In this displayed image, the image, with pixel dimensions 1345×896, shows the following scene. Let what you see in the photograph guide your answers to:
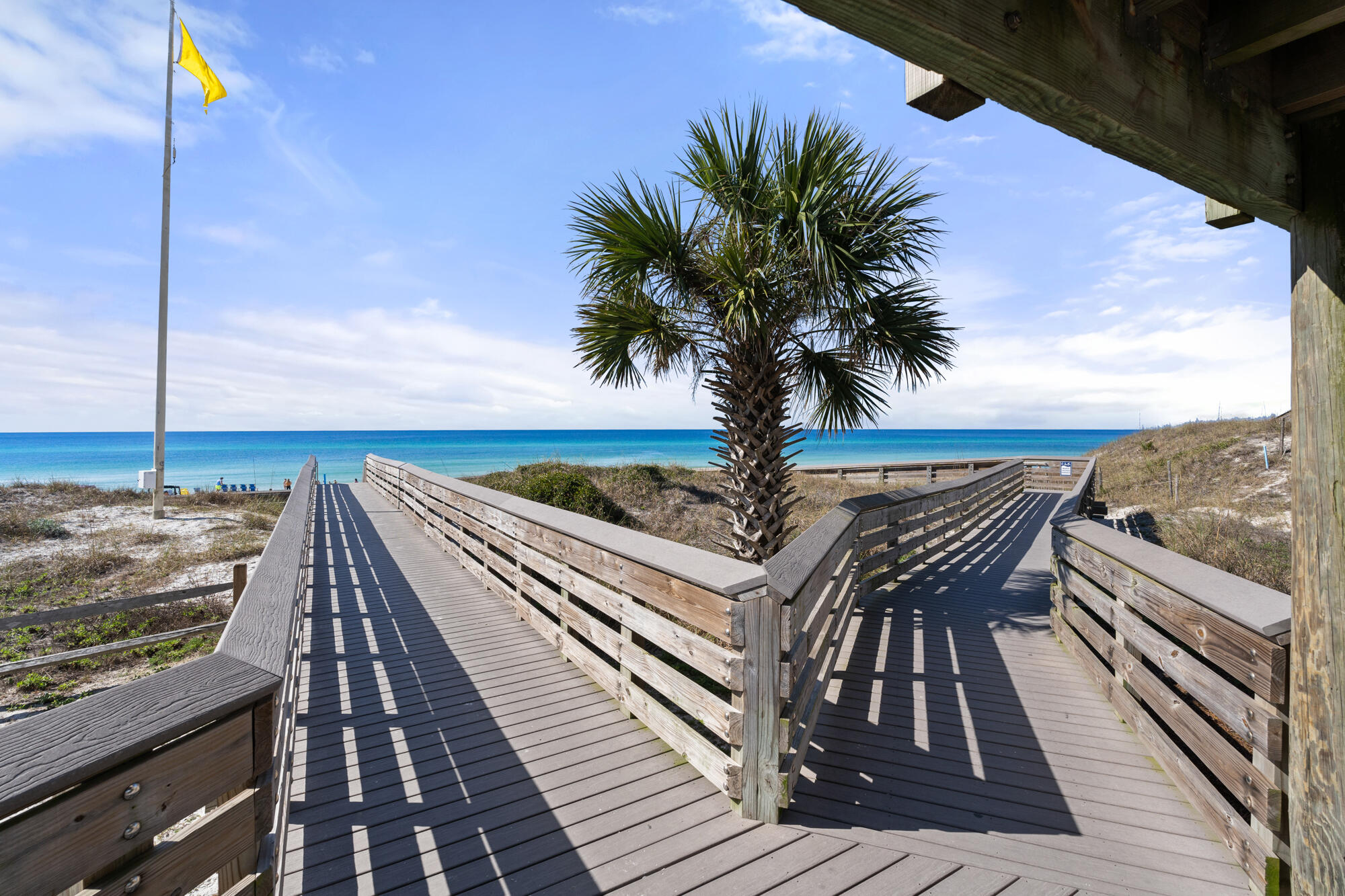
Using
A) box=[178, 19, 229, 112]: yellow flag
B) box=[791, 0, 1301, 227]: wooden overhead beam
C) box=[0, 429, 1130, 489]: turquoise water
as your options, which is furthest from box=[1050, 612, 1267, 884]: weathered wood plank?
box=[0, 429, 1130, 489]: turquoise water

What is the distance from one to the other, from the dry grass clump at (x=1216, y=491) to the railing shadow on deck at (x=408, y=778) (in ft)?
17.4

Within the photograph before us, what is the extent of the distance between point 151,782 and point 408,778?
6.77 feet

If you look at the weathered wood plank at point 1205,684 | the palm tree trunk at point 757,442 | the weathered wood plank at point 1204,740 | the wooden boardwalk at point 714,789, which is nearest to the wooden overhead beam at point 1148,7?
the weathered wood plank at point 1205,684

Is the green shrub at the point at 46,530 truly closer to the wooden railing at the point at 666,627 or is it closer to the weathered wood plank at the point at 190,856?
the wooden railing at the point at 666,627

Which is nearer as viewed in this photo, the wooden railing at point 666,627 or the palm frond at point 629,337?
the wooden railing at point 666,627

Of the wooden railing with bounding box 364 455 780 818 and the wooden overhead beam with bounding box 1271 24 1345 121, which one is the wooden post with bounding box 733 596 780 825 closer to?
the wooden railing with bounding box 364 455 780 818

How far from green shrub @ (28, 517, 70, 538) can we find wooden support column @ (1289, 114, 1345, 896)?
1708cm

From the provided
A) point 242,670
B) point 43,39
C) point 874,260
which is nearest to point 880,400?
point 874,260

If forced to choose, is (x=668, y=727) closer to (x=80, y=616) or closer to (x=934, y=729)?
(x=934, y=729)

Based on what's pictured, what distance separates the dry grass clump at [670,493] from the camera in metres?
11.5

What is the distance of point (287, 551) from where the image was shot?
3408 mm

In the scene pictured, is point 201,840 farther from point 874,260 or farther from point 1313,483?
point 874,260

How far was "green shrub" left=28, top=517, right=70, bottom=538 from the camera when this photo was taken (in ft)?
37.7

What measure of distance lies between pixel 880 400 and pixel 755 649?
422cm
